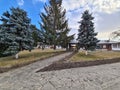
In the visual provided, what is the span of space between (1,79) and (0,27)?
35.1 ft

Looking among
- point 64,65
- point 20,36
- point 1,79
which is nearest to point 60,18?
point 20,36

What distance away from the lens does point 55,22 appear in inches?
1320

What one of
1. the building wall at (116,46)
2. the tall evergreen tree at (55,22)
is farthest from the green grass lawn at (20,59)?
the building wall at (116,46)

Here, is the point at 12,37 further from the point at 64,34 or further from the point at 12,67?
the point at 64,34

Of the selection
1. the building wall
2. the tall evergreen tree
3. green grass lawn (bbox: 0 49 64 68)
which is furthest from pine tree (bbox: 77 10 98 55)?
the building wall

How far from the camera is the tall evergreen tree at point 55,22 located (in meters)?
32.6

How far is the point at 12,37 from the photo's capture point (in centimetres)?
1881

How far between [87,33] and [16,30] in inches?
495

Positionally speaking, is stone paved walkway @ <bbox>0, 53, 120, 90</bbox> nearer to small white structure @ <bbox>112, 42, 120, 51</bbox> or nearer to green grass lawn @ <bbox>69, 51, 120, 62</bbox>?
green grass lawn @ <bbox>69, 51, 120, 62</bbox>

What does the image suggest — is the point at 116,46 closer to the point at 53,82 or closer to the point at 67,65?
the point at 67,65

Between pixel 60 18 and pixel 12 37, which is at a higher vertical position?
pixel 60 18

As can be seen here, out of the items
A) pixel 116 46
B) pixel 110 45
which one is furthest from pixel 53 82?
pixel 110 45

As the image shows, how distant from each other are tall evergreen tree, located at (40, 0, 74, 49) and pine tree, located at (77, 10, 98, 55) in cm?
541

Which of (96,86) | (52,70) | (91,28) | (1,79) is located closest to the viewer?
(96,86)
